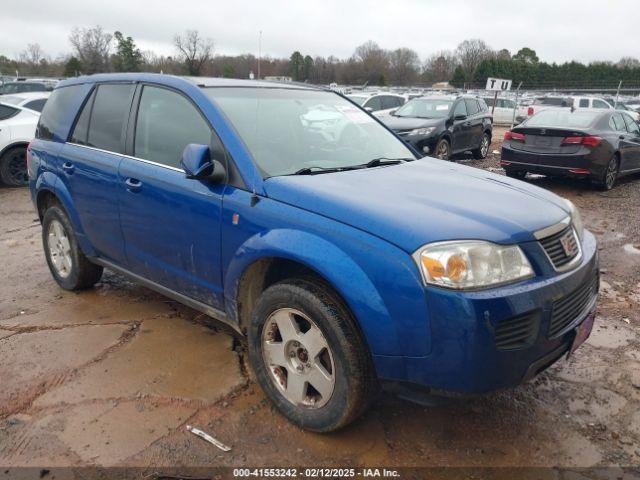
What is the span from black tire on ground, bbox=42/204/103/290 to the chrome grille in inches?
138

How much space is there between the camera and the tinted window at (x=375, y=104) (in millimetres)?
15916

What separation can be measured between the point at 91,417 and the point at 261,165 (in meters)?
1.65

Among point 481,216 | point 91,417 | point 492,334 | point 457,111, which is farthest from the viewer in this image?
point 457,111

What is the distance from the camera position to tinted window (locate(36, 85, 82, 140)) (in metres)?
4.32

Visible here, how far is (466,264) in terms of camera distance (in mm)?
2219

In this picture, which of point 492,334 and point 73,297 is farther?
point 73,297

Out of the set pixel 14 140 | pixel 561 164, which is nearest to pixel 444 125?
pixel 561 164

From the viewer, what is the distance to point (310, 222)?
8.37 feet

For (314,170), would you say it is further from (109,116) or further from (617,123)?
(617,123)

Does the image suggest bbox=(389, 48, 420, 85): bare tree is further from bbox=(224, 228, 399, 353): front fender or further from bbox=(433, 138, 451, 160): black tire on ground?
bbox=(224, 228, 399, 353): front fender

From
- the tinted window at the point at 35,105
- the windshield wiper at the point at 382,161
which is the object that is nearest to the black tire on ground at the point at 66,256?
the windshield wiper at the point at 382,161

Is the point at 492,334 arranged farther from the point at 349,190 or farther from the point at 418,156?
the point at 418,156

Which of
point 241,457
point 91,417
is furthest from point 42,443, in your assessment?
point 241,457

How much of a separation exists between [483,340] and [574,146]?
771 cm
